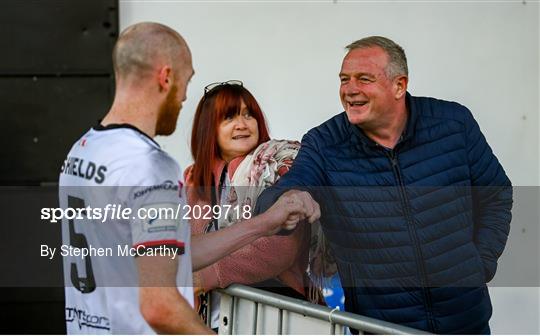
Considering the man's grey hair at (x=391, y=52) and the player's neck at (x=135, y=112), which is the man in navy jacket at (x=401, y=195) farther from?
the player's neck at (x=135, y=112)

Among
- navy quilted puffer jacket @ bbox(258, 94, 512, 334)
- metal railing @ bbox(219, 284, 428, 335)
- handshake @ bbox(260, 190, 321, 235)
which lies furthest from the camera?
navy quilted puffer jacket @ bbox(258, 94, 512, 334)

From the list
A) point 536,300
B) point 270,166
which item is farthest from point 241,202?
point 536,300

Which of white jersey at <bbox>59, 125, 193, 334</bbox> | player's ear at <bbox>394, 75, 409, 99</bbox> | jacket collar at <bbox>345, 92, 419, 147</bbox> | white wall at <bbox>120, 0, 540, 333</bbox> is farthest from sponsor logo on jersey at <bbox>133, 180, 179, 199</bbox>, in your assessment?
white wall at <bbox>120, 0, 540, 333</bbox>

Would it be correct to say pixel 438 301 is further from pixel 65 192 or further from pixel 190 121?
pixel 65 192

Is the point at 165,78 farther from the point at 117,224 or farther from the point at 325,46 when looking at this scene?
the point at 325,46

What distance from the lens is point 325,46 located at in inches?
154

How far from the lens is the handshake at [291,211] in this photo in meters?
3.36

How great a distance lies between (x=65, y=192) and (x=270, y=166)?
1.21 metres

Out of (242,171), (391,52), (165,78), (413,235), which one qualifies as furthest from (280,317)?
(165,78)

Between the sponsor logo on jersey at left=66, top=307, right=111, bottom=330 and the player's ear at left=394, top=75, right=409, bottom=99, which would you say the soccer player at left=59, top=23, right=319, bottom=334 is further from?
the player's ear at left=394, top=75, right=409, bottom=99

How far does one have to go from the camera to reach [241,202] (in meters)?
3.82

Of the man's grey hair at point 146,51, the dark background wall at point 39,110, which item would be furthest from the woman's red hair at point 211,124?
the man's grey hair at point 146,51

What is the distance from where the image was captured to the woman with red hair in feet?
12.2

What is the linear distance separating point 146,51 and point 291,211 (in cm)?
93
